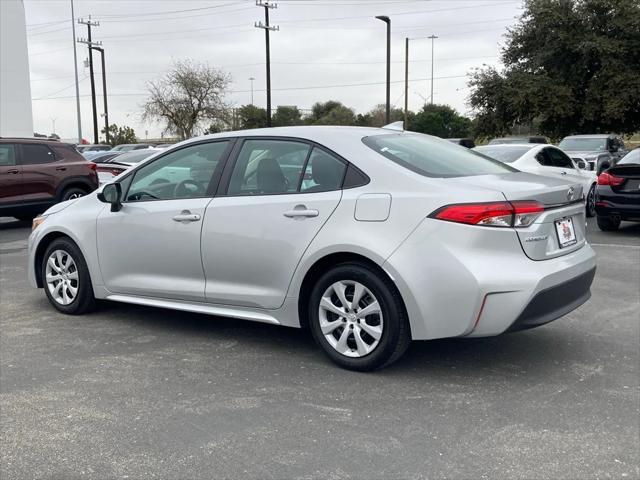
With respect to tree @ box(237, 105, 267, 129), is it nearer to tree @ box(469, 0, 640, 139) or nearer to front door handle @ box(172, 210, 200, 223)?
tree @ box(469, 0, 640, 139)

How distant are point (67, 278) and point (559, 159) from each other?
29.2ft

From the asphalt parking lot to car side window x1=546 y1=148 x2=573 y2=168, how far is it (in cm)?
645

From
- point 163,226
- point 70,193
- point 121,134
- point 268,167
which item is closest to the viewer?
point 268,167

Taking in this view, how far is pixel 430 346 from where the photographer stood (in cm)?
489

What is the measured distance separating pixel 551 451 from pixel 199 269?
272cm

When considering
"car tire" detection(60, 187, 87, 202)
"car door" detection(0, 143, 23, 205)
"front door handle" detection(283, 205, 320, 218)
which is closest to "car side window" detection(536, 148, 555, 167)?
"front door handle" detection(283, 205, 320, 218)

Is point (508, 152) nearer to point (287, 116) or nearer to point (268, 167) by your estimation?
point (268, 167)

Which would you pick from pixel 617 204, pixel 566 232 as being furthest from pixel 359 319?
pixel 617 204

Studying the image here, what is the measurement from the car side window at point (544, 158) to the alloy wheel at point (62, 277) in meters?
8.05

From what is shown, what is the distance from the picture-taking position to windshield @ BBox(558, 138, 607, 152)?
19188mm

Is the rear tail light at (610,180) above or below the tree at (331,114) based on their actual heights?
below

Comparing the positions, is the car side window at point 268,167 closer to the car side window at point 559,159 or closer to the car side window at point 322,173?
the car side window at point 322,173

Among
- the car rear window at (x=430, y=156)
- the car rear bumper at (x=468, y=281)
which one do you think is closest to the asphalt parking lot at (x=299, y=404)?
the car rear bumper at (x=468, y=281)

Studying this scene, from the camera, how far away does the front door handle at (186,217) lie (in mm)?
4906
